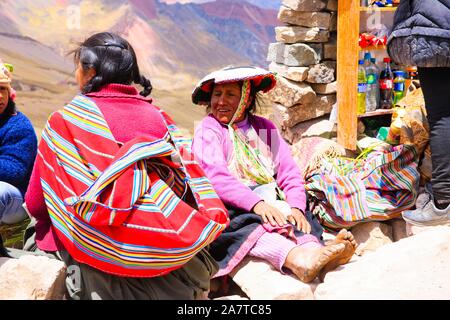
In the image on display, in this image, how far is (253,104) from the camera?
11.1ft

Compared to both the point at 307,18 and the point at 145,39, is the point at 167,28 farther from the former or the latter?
the point at 307,18

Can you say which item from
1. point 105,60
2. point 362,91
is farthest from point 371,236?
point 105,60

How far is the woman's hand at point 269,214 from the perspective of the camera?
111 inches

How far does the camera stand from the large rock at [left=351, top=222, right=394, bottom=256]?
11.4ft

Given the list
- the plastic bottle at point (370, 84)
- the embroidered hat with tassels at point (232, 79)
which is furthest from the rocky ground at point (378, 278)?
the plastic bottle at point (370, 84)

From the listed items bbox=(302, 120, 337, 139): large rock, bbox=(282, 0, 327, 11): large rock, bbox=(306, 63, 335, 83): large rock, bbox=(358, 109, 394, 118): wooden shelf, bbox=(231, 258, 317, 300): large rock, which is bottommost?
bbox=(231, 258, 317, 300): large rock

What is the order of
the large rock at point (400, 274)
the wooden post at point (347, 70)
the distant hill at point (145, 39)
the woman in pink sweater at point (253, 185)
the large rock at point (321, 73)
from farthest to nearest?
the distant hill at point (145, 39)
the large rock at point (321, 73)
the wooden post at point (347, 70)
the woman in pink sweater at point (253, 185)
the large rock at point (400, 274)

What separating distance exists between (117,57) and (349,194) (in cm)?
186

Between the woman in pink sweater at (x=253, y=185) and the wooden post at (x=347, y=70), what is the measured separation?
1.13m

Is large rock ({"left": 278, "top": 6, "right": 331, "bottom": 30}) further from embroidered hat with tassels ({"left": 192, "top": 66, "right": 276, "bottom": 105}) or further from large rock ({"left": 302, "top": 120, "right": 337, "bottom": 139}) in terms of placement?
embroidered hat with tassels ({"left": 192, "top": 66, "right": 276, "bottom": 105})

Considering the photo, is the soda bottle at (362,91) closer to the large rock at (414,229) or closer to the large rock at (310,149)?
the large rock at (310,149)

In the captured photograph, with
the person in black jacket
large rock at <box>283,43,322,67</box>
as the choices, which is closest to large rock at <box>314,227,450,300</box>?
the person in black jacket
